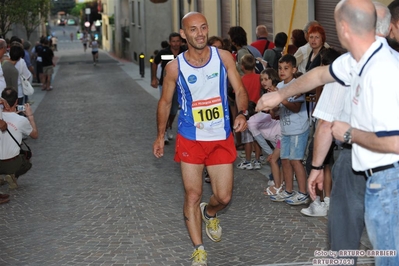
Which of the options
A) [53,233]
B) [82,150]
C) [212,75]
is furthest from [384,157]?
[82,150]

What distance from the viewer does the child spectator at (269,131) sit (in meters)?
9.42

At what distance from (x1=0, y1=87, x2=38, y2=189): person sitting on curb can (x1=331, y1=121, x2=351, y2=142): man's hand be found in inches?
258

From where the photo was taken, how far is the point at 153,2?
41.4 meters

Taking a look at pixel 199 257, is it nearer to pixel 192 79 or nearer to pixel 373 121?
pixel 192 79

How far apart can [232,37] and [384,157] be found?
8.79 m

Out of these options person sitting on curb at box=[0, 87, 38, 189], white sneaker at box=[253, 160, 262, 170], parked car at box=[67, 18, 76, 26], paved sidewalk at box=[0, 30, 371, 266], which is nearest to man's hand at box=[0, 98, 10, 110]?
person sitting on curb at box=[0, 87, 38, 189]

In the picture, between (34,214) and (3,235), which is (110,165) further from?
(3,235)

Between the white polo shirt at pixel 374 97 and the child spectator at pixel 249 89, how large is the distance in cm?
682

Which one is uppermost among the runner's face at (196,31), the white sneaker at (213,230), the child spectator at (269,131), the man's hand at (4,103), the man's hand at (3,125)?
the runner's face at (196,31)

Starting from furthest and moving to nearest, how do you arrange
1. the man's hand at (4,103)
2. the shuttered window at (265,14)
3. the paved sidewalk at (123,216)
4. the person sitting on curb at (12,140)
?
the shuttered window at (265,14)
the man's hand at (4,103)
the person sitting on curb at (12,140)
the paved sidewalk at (123,216)

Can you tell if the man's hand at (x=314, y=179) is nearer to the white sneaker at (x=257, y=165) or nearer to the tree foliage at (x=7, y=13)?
the white sneaker at (x=257, y=165)

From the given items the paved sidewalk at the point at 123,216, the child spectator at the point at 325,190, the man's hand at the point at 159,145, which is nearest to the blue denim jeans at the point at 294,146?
the child spectator at the point at 325,190

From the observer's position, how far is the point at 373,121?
164 inches

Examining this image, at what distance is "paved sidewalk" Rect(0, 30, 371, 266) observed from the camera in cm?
714
